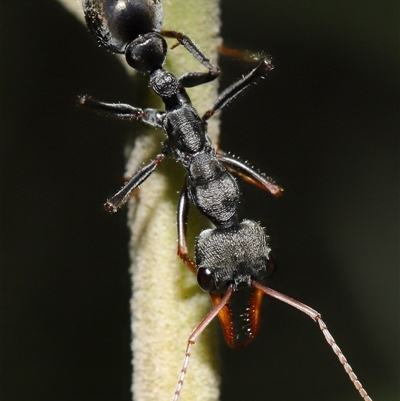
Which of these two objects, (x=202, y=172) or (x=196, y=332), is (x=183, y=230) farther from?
(x=202, y=172)

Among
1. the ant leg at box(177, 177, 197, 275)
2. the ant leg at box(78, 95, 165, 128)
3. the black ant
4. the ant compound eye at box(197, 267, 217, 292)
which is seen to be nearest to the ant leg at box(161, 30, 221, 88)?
the black ant

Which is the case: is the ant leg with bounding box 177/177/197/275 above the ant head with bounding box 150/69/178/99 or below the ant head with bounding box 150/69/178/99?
below

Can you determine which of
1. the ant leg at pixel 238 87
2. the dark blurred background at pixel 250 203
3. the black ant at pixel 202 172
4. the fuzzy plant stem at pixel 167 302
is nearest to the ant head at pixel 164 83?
the black ant at pixel 202 172

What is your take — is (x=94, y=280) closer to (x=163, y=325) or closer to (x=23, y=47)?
(x=23, y=47)

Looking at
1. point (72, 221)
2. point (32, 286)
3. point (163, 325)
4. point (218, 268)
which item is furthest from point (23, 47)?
point (163, 325)

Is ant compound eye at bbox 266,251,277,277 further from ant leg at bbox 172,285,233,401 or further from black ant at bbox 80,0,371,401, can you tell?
ant leg at bbox 172,285,233,401

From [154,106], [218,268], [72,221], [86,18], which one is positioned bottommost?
[72,221]
